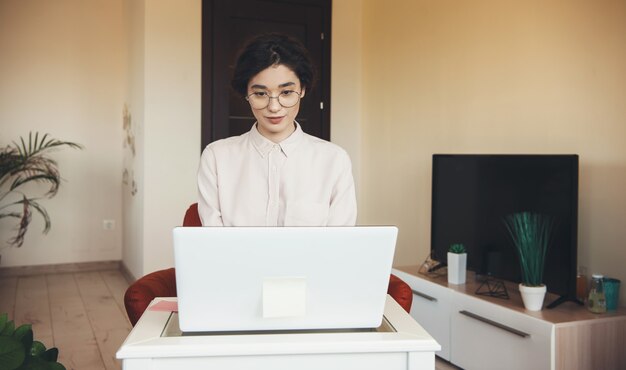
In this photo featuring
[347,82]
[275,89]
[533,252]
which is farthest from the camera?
[347,82]

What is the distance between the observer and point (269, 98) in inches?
→ 58.4

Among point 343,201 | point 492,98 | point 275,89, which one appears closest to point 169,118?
point 492,98

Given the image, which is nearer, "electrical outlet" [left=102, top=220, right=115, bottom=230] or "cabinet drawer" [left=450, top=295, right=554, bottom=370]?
"cabinet drawer" [left=450, top=295, right=554, bottom=370]

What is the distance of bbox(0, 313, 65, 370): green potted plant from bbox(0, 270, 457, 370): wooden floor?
6.28 feet

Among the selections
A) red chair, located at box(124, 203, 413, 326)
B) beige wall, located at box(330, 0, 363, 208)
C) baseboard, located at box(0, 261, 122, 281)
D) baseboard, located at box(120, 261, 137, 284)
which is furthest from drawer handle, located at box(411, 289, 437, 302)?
baseboard, located at box(0, 261, 122, 281)

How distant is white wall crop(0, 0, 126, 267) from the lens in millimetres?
5168

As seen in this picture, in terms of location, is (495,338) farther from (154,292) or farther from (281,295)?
(281,295)

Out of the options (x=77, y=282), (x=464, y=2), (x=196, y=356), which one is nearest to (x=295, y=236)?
(x=196, y=356)

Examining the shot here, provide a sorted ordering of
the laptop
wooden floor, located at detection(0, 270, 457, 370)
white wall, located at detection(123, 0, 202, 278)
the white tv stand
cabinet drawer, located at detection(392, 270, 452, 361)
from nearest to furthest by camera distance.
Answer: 1. the laptop
2. the white tv stand
3. cabinet drawer, located at detection(392, 270, 452, 361)
4. wooden floor, located at detection(0, 270, 457, 370)
5. white wall, located at detection(123, 0, 202, 278)

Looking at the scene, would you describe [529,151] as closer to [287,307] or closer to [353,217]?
[353,217]

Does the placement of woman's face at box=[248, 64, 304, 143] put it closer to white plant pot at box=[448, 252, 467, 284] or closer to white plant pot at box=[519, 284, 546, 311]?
white plant pot at box=[519, 284, 546, 311]

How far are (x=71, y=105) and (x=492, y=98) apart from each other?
3.81 meters

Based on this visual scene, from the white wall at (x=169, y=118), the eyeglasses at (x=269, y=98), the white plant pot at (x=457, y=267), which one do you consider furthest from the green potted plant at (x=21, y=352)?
the white wall at (x=169, y=118)

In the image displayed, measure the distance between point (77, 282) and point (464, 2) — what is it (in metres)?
3.69
